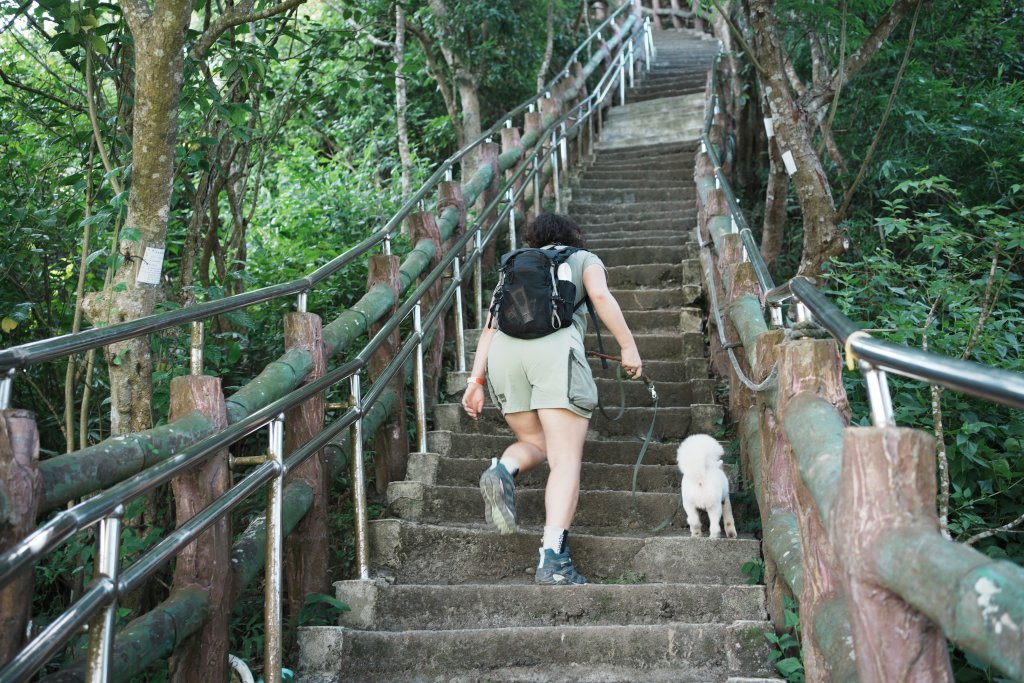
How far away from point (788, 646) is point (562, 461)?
1.07 meters

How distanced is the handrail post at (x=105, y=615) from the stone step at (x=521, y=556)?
73.7 inches

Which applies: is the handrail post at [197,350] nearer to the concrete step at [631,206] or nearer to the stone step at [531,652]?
the stone step at [531,652]

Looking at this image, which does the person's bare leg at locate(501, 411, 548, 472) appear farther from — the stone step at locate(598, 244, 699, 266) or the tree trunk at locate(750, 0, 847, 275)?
the stone step at locate(598, 244, 699, 266)

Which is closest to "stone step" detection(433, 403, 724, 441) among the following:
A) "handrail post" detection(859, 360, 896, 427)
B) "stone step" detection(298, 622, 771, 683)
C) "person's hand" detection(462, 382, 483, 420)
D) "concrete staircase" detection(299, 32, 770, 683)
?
"concrete staircase" detection(299, 32, 770, 683)

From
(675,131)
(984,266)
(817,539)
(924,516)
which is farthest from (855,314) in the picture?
(675,131)

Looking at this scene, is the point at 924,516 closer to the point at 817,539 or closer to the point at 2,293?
the point at 817,539

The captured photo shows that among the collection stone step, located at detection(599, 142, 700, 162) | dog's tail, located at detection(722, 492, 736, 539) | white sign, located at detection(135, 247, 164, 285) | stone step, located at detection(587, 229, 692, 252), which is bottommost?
dog's tail, located at detection(722, 492, 736, 539)

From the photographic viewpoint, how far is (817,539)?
2.49 m

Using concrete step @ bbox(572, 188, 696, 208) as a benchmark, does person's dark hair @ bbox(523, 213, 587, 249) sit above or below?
above

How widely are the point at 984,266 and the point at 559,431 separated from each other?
257 centimetres

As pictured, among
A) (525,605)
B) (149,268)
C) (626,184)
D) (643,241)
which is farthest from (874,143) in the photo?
(149,268)

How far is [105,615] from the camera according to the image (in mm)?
2125

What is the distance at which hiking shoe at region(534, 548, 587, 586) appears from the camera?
3.79m

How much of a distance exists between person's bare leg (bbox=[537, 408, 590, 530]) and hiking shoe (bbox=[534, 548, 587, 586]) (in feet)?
0.37
